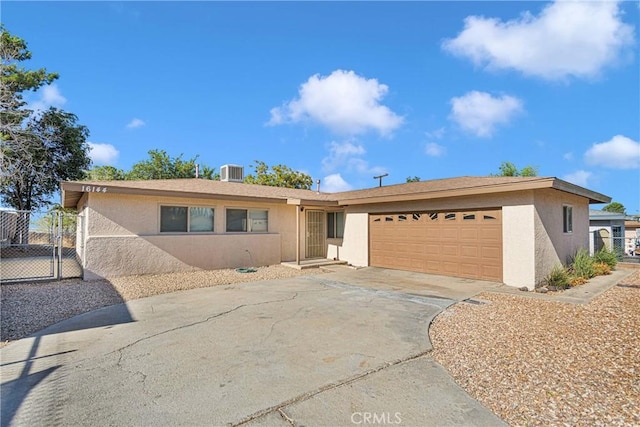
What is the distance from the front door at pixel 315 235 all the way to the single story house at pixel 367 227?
1.25 feet

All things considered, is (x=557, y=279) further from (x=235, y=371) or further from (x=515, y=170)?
(x=515, y=170)

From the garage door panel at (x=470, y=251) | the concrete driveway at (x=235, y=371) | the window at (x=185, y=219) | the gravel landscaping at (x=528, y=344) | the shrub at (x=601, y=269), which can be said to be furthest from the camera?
the window at (x=185, y=219)

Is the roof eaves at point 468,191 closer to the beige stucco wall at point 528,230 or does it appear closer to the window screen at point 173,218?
the beige stucco wall at point 528,230

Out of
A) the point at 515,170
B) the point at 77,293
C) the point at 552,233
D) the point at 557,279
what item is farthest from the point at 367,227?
the point at 515,170

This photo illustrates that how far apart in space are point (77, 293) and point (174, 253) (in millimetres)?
3136

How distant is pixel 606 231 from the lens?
16.1 m

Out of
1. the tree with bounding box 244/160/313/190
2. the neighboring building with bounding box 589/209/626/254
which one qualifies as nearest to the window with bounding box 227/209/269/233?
the neighboring building with bounding box 589/209/626/254

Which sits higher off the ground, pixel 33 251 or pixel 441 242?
pixel 441 242

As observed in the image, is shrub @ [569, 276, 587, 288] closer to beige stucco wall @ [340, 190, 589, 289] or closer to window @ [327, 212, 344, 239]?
beige stucco wall @ [340, 190, 589, 289]

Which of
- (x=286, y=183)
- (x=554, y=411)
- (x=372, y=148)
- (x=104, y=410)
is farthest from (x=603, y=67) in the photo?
(x=286, y=183)

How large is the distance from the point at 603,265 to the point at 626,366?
9718 millimetres

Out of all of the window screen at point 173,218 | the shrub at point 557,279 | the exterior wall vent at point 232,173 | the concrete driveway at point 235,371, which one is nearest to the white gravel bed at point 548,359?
the concrete driveway at point 235,371

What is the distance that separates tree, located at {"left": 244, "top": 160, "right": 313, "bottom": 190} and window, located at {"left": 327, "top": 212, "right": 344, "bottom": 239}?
17234mm

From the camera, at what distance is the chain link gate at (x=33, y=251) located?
912cm
